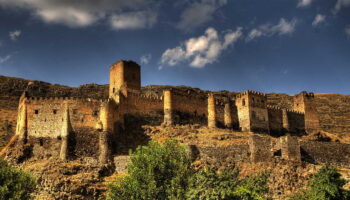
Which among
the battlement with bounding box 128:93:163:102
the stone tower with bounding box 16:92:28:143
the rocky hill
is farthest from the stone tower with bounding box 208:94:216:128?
the stone tower with bounding box 16:92:28:143

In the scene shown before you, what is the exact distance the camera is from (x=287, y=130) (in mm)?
59375

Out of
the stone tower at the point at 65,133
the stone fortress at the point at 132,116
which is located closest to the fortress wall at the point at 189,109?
the stone fortress at the point at 132,116

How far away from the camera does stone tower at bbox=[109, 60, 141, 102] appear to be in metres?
55.7

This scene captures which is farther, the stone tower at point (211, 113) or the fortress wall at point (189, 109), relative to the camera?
the stone tower at point (211, 113)

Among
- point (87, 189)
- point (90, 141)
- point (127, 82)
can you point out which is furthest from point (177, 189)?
point (127, 82)

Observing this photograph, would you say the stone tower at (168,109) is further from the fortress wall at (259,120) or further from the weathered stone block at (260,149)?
the weathered stone block at (260,149)

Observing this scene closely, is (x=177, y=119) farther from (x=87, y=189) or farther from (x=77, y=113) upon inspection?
(x=87, y=189)

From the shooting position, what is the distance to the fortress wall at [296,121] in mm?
60406

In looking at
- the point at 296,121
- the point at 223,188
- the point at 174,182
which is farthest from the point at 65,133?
the point at 296,121

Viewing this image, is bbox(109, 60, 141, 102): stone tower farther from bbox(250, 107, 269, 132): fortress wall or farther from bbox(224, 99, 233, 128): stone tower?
bbox(250, 107, 269, 132): fortress wall

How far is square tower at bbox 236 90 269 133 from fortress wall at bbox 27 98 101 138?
19.7 m

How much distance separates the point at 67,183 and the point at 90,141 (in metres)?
6.27

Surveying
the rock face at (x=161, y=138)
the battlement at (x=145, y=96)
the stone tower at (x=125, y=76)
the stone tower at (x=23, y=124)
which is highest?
the stone tower at (x=125, y=76)

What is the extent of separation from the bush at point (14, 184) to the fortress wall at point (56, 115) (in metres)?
9.36
